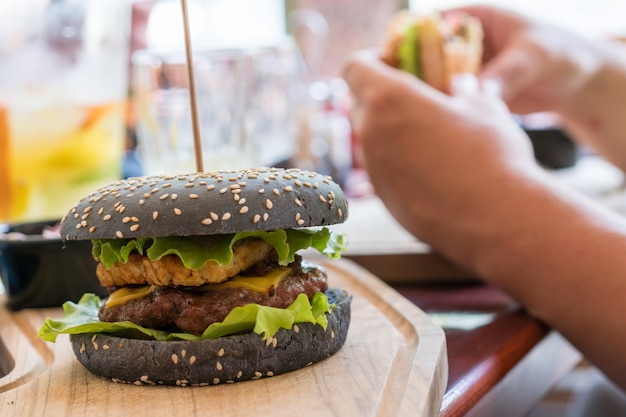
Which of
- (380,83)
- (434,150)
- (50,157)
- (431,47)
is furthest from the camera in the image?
(431,47)

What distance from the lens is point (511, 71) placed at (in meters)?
2.16

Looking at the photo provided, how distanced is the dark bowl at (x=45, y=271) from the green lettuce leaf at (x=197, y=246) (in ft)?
1.39

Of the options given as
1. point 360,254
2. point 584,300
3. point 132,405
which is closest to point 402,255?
point 360,254

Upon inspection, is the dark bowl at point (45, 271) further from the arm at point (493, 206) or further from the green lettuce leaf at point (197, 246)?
the arm at point (493, 206)

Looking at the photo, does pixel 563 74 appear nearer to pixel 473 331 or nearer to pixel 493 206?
pixel 493 206

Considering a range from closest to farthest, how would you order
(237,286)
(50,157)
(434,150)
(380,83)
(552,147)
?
(237,286)
(434,150)
(380,83)
(50,157)
(552,147)

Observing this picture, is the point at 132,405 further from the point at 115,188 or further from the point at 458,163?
the point at 458,163

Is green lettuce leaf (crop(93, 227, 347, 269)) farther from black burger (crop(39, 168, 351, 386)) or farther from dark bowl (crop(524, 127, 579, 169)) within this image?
dark bowl (crop(524, 127, 579, 169))

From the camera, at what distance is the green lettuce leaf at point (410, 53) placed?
2.90 m

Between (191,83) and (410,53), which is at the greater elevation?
(191,83)

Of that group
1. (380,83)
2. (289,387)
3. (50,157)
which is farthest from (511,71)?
(289,387)

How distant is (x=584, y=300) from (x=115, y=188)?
2.80 ft

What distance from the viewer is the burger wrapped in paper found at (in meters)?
2.70

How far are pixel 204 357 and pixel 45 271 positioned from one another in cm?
69
